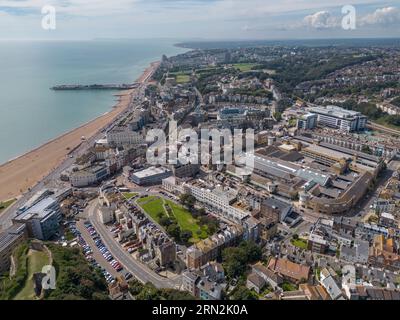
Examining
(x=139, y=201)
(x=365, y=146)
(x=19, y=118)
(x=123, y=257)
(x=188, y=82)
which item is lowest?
(x=123, y=257)

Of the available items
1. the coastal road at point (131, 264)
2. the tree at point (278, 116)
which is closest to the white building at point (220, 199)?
the coastal road at point (131, 264)

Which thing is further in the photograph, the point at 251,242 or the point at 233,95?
the point at 233,95

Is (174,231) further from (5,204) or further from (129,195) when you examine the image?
(5,204)

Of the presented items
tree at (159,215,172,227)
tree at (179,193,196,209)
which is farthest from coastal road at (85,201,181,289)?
tree at (179,193,196,209)

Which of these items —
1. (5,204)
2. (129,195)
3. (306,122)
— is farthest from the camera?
(306,122)

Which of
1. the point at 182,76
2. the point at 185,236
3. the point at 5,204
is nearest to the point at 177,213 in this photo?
the point at 185,236

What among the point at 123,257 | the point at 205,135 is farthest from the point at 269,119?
the point at 123,257

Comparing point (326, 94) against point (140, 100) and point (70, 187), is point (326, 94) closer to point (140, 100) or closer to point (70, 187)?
point (140, 100)

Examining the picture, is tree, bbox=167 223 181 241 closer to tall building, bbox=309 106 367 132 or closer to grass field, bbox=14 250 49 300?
grass field, bbox=14 250 49 300
